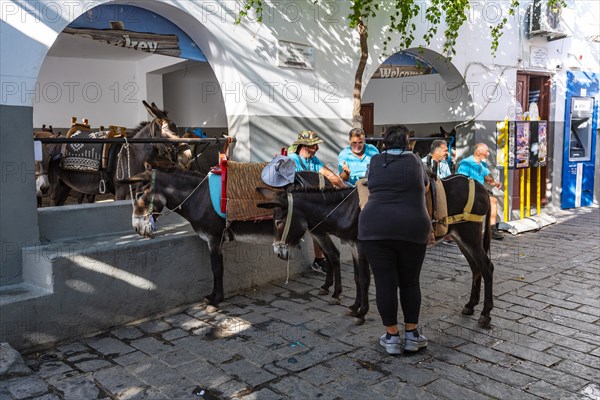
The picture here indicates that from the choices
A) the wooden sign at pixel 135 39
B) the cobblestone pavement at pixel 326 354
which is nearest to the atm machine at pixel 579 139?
the cobblestone pavement at pixel 326 354

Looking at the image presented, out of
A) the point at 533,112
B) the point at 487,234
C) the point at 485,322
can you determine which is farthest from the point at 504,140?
the point at 485,322

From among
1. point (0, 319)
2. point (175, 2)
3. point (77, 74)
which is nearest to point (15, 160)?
point (0, 319)

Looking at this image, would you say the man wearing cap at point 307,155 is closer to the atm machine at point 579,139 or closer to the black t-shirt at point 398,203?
the black t-shirt at point 398,203

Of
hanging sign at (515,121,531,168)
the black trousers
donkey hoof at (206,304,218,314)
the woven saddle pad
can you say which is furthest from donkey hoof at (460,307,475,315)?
hanging sign at (515,121,531,168)

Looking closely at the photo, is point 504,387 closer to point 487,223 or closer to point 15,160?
point 487,223

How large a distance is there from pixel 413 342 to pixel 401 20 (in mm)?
5021

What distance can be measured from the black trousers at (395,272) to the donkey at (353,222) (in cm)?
70

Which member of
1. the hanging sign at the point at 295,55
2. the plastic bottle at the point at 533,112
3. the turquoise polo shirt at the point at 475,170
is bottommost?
the turquoise polo shirt at the point at 475,170

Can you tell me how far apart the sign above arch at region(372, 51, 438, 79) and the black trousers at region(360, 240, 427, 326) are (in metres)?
5.42

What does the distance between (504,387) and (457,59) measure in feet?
21.3

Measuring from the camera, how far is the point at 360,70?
290 inches

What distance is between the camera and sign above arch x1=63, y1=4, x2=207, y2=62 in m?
5.57

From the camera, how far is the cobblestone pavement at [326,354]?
3758 millimetres

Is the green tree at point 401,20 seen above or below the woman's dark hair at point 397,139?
above
